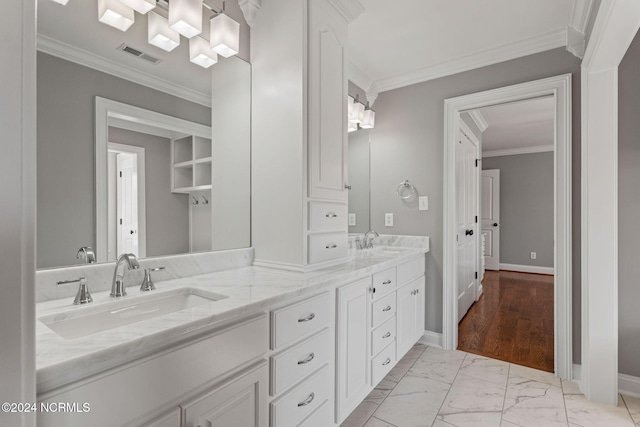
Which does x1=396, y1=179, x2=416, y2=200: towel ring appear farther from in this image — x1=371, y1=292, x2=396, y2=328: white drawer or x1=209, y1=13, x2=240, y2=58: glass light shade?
x1=209, y1=13, x2=240, y2=58: glass light shade

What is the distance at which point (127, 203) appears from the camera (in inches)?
51.4

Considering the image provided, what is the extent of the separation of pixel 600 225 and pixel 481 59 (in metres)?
1.53

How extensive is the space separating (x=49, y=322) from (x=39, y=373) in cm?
42

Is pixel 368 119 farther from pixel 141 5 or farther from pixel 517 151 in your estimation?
pixel 517 151

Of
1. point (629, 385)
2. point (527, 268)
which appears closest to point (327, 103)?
point (629, 385)

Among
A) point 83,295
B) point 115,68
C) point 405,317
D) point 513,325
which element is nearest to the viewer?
point 83,295

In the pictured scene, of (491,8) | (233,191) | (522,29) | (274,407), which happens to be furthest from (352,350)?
(522,29)

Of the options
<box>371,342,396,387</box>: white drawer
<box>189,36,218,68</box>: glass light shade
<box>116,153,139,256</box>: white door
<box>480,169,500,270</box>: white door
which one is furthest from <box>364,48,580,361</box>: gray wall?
<box>480,169,500,270</box>: white door

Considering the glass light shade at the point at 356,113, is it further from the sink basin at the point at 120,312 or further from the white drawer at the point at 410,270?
the sink basin at the point at 120,312

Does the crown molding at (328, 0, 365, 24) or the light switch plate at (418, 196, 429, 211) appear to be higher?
the crown molding at (328, 0, 365, 24)

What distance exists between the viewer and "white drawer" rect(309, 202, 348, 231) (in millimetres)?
1714

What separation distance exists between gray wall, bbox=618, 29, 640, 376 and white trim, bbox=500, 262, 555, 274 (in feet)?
14.4

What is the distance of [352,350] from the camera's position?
65.2 inches

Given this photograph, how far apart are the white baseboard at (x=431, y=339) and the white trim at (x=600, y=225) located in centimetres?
99
